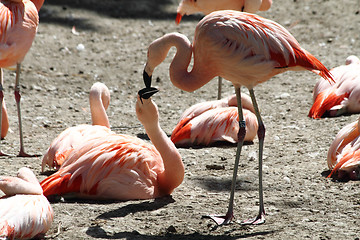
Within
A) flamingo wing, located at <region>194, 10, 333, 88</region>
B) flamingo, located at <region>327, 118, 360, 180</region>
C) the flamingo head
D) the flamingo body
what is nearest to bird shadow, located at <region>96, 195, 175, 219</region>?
flamingo wing, located at <region>194, 10, 333, 88</region>

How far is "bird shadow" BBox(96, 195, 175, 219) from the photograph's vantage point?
3467 mm

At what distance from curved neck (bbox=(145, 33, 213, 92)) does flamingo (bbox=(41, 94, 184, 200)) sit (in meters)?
0.29

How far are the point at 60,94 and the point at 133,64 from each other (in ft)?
4.62

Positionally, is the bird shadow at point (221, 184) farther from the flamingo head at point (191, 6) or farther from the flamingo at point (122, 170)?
the flamingo head at point (191, 6)

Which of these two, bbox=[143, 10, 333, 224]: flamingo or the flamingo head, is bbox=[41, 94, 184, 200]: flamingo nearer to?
bbox=[143, 10, 333, 224]: flamingo

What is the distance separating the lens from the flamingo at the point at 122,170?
367cm

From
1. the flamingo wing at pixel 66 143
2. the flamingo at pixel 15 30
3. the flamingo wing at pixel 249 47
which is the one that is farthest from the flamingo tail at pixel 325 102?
the flamingo at pixel 15 30

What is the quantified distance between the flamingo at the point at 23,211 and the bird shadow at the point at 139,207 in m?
0.41

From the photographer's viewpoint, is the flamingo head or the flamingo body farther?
the flamingo head

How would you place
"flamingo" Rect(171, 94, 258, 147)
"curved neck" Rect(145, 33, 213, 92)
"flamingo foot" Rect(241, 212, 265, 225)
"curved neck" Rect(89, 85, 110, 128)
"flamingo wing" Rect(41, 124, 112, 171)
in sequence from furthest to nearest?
1. "flamingo" Rect(171, 94, 258, 147)
2. "curved neck" Rect(89, 85, 110, 128)
3. "flamingo wing" Rect(41, 124, 112, 171)
4. "curved neck" Rect(145, 33, 213, 92)
5. "flamingo foot" Rect(241, 212, 265, 225)

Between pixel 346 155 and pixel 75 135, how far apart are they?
2.11 metres

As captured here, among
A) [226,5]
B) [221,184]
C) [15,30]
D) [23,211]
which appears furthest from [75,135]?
[226,5]

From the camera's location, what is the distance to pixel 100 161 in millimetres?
3705

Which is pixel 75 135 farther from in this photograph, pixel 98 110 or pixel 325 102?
pixel 325 102
